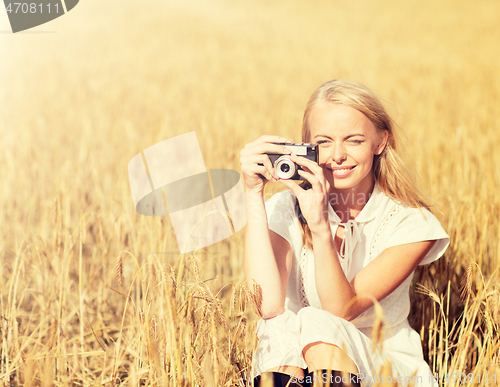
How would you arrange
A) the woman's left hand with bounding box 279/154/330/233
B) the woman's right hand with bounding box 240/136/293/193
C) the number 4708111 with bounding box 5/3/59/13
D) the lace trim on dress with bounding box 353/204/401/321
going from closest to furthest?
the woman's left hand with bounding box 279/154/330/233 < the woman's right hand with bounding box 240/136/293/193 < the lace trim on dress with bounding box 353/204/401/321 < the number 4708111 with bounding box 5/3/59/13

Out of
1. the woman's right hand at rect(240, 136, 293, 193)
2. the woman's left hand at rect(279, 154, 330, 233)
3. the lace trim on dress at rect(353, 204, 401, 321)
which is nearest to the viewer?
the woman's left hand at rect(279, 154, 330, 233)

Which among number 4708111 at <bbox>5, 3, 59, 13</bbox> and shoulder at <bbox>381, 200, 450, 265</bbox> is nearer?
shoulder at <bbox>381, 200, 450, 265</bbox>

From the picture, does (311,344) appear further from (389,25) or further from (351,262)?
(389,25)

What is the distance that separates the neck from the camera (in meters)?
1.24

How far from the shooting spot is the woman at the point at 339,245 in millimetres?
971

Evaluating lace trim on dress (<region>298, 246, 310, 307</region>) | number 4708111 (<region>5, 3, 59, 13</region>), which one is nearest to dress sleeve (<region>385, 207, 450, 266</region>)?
lace trim on dress (<region>298, 246, 310, 307</region>)

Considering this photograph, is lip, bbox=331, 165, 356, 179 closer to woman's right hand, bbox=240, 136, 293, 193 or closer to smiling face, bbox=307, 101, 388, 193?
smiling face, bbox=307, 101, 388, 193

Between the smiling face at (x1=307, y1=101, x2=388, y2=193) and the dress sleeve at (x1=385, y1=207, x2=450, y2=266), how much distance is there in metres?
0.17

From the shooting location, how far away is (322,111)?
1151 millimetres

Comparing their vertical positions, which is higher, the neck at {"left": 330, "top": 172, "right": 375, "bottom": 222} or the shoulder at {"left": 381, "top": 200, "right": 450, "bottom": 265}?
the neck at {"left": 330, "top": 172, "right": 375, "bottom": 222}

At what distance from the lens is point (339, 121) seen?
1.13 m

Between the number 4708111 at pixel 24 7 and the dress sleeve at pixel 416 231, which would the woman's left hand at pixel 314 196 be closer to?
the dress sleeve at pixel 416 231

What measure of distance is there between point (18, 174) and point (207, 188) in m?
1.16

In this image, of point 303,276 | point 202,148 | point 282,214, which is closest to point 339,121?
point 282,214
